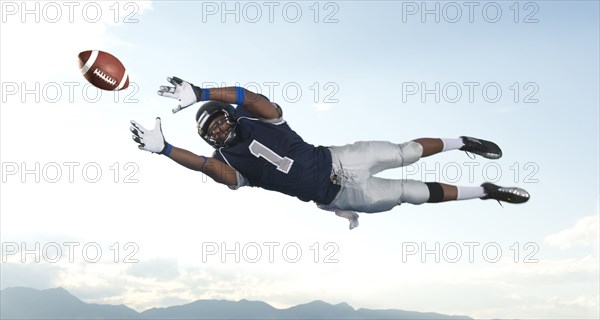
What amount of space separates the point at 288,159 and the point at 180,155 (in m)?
1.27

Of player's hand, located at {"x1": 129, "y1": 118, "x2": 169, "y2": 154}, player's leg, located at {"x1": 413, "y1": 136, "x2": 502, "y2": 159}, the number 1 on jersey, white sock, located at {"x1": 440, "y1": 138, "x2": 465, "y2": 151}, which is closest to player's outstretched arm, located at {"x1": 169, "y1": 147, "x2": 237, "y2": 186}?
player's hand, located at {"x1": 129, "y1": 118, "x2": 169, "y2": 154}

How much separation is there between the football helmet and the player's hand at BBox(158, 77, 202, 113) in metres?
0.79

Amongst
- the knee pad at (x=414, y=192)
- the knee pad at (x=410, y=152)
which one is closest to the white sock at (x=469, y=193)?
the knee pad at (x=414, y=192)

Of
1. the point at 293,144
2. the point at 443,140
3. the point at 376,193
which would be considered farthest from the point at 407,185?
the point at 293,144

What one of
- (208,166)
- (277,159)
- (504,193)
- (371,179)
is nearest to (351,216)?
(371,179)

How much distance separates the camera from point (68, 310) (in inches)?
7697

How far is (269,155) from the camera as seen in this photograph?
656cm

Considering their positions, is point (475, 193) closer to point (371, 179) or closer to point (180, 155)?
point (371, 179)

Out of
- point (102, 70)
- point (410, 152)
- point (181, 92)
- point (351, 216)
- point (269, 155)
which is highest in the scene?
point (102, 70)

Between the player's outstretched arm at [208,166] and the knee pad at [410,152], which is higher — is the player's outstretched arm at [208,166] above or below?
below

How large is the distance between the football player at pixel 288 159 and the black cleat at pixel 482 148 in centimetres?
81

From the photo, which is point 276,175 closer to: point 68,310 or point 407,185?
point 407,185

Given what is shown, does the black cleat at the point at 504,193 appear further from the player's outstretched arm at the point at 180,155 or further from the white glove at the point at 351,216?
the player's outstretched arm at the point at 180,155

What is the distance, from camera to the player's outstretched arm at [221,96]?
5.51 m
